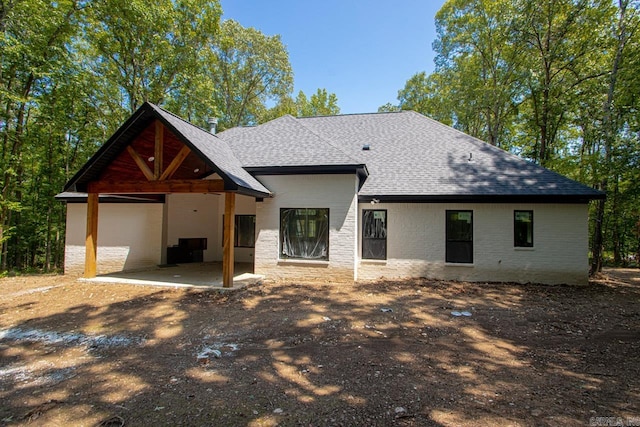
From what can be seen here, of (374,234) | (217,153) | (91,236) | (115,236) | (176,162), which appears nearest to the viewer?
(176,162)

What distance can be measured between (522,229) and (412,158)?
4.85m

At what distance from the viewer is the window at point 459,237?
1080cm

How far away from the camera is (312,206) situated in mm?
10344

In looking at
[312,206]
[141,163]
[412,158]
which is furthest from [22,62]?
[412,158]

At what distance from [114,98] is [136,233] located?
12.0 meters

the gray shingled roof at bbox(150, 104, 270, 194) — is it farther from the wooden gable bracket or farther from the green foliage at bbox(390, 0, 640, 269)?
the green foliage at bbox(390, 0, 640, 269)

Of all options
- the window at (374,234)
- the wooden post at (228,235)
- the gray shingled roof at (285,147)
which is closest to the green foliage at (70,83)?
the gray shingled roof at (285,147)

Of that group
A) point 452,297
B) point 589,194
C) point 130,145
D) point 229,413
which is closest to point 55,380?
point 229,413

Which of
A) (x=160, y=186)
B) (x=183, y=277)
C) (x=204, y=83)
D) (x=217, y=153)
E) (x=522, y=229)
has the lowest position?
(x=183, y=277)

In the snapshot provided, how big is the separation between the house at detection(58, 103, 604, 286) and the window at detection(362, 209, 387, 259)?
4cm

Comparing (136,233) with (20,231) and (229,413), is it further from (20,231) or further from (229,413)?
(20,231)

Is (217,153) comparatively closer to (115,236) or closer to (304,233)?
(304,233)

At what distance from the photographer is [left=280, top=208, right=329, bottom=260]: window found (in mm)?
10406

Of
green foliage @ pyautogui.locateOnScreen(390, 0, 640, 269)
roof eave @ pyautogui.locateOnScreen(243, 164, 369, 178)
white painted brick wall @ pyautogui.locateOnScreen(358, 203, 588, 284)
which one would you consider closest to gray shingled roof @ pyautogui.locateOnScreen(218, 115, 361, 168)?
roof eave @ pyautogui.locateOnScreen(243, 164, 369, 178)
